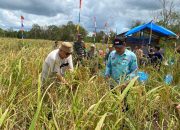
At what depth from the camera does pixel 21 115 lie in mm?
2689

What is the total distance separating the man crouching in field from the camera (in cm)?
354

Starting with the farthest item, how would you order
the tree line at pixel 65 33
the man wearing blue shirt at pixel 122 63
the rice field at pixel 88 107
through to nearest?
the tree line at pixel 65 33 < the man wearing blue shirt at pixel 122 63 < the rice field at pixel 88 107

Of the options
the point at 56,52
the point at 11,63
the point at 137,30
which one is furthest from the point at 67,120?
the point at 137,30

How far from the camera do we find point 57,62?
3643 mm

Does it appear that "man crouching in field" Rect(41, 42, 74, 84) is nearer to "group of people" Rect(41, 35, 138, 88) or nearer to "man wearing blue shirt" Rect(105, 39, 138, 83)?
"group of people" Rect(41, 35, 138, 88)

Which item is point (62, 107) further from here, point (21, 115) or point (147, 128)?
point (147, 128)

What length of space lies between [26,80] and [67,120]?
1.12 m

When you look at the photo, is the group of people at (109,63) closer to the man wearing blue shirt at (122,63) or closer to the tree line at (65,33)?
the man wearing blue shirt at (122,63)

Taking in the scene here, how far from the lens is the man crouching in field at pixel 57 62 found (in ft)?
11.6

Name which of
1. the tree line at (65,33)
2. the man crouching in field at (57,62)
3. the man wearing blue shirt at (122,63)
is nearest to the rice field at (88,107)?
the man crouching in field at (57,62)

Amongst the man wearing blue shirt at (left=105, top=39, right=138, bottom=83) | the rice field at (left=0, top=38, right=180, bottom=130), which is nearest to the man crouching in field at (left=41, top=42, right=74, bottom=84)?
the rice field at (left=0, top=38, right=180, bottom=130)

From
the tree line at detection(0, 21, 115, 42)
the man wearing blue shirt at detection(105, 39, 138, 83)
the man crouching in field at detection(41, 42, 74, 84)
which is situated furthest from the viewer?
the tree line at detection(0, 21, 115, 42)

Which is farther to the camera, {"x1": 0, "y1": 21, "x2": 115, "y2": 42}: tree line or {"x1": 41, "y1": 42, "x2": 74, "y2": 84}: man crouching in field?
{"x1": 0, "y1": 21, "x2": 115, "y2": 42}: tree line

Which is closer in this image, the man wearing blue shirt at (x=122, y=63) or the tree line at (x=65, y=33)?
the man wearing blue shirt at (x=122, y=63)
